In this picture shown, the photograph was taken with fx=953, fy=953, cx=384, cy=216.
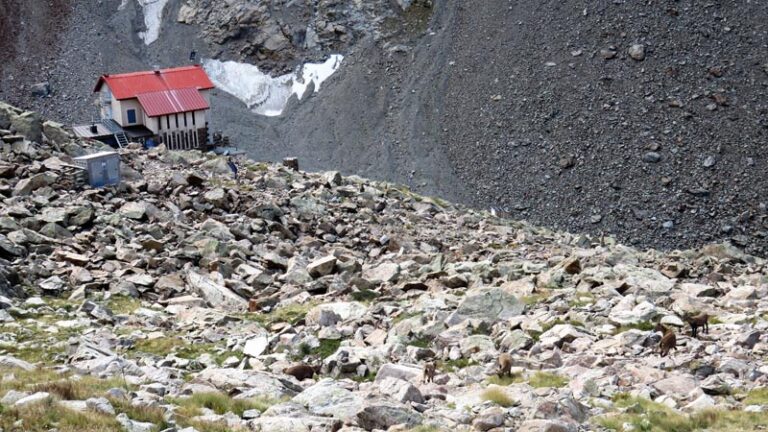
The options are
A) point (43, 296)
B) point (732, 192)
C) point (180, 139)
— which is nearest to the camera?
point (43, 296)

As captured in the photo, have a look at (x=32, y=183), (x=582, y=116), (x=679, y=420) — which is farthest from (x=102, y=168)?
(x=582, y=116)

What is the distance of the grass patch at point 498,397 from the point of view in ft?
58.2

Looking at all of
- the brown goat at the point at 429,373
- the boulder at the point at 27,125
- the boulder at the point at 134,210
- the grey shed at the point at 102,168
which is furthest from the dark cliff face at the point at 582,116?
the brown goat at the point at 429,373

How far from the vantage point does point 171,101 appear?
214ft

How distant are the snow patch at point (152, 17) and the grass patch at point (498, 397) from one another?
7969cm

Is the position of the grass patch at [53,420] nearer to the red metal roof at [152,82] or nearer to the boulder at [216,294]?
the boulder at [216,294]

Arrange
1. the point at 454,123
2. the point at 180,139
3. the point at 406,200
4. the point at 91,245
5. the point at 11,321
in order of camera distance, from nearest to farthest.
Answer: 1. the point at 11,321
2. the point at 91,245
3. the point at 406,200
4. the point at 180,139
5. the point at 454,123

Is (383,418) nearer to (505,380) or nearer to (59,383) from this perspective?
(505,380)

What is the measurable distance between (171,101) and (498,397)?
51396mm

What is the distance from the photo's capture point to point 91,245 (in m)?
32.2

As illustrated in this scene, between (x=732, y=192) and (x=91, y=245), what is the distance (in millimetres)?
43516

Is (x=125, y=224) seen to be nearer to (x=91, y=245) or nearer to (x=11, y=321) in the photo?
(x=91, y=245)

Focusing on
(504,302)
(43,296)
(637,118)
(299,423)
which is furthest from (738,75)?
(299,423)

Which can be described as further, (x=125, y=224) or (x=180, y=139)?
(x=180, y=139)
